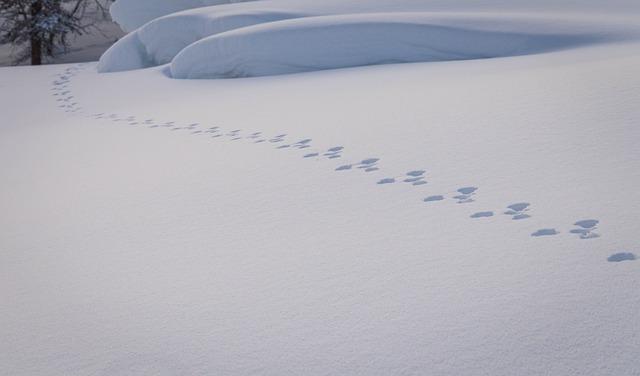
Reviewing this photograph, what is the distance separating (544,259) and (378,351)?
0.62 m

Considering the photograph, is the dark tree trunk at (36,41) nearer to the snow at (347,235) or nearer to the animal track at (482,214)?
the snow at (347,235)

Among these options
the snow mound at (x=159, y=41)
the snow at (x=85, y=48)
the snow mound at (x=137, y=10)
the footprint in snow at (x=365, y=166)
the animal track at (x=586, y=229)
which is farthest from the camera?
the snow at (x=85, y=48)

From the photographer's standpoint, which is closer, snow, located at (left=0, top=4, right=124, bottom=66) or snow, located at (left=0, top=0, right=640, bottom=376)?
snow, located at (left=0, top=0, right=640, bottom=376)

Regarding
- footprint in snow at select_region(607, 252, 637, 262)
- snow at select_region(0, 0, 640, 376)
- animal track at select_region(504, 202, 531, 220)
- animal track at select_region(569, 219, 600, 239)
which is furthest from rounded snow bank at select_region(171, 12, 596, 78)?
footprint in snow at select_region(607, 252, 637, 262)

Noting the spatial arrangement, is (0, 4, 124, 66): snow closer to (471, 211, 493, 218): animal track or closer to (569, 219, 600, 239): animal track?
(471, 211, 493, 218): animal track

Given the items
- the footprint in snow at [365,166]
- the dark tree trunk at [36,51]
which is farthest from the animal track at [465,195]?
the dark tree trunk at [36,51]

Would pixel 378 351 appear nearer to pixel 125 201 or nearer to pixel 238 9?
pixel 125 201

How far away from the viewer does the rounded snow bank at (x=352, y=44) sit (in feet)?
21.1

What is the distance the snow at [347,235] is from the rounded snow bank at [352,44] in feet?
4.71

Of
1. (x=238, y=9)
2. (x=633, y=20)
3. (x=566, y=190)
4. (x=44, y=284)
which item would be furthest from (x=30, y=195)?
(x=238, y=9)

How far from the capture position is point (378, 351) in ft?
Answer: 5.92

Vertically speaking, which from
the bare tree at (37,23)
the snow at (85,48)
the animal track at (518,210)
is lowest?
the snow at (85,48)

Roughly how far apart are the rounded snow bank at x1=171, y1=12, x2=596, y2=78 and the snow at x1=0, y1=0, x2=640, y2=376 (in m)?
1.44

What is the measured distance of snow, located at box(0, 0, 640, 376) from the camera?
6.04 feet
